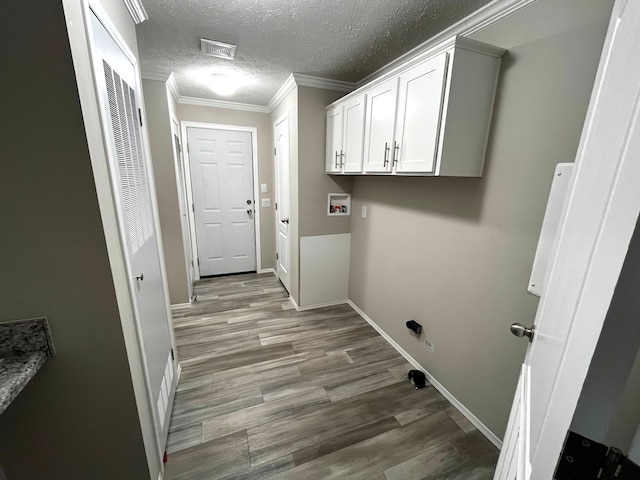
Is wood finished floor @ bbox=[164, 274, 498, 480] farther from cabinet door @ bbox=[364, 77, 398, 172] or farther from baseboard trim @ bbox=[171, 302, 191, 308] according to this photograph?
cabinet door @ bbox=[364, 77, 398, 172]

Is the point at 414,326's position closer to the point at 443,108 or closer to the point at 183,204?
the point at 443,108

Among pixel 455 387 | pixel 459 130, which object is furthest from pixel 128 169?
pixel 455 387

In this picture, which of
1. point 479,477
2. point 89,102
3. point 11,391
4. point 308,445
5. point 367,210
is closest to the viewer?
point 11,391

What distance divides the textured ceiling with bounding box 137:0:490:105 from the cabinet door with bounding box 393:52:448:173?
33 cm

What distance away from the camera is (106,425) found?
3.34ft

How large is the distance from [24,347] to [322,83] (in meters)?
2.70

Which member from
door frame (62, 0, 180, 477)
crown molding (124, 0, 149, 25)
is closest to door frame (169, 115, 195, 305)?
crown molding (124, 0, 149, 25)

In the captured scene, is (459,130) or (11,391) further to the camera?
(459,130)

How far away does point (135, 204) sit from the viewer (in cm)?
127

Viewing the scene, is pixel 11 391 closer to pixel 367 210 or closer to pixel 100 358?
pixel 100 358

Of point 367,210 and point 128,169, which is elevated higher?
point 128,169

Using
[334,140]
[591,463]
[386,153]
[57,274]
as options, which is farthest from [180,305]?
[591,463]

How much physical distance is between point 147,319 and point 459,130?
1905 millimetres

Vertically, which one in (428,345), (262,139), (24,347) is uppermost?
(262,139)
